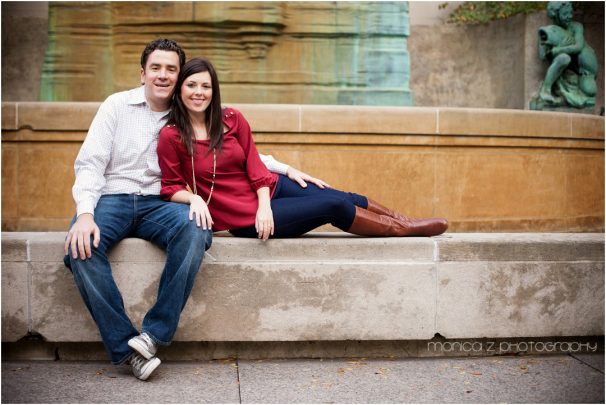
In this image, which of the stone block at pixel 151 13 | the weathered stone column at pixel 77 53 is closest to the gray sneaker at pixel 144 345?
the weathered stone column at pixel 77 53

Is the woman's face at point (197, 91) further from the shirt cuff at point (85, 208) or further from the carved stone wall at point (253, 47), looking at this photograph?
the carved stone wall at point (253, 47)

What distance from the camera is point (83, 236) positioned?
3.42 m

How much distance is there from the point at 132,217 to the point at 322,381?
1318 mm

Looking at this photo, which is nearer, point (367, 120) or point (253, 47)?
point (367, 120)

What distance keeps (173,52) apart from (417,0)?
806cm

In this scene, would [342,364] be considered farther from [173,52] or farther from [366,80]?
[366,80]

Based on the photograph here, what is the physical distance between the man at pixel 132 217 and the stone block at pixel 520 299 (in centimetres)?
142

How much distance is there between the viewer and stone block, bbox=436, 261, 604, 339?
156 inches

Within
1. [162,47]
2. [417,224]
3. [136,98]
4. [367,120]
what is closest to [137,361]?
[136,98]

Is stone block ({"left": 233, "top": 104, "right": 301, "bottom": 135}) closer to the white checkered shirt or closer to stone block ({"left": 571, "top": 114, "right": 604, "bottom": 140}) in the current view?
the white checkered shirt

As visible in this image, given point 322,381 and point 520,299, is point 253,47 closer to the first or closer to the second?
point 520,299

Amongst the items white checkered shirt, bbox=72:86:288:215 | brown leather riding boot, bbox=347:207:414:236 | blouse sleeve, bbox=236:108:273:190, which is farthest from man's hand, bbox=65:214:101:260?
brown leather riding boot, bbox=347:207:414:236

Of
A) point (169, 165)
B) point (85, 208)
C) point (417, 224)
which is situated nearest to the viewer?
point (85, 208)

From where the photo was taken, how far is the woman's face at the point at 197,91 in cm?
372
